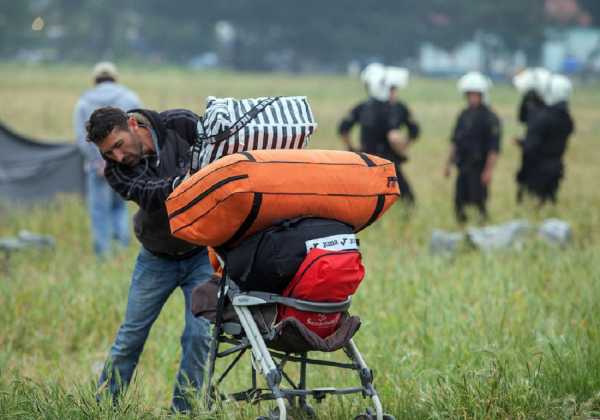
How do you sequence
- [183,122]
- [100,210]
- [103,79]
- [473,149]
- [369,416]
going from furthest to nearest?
1. [473,149]
2. [100,210]
3. [103,79]
4. [183,122]
5. [369,416]

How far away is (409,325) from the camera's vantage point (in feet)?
22.1

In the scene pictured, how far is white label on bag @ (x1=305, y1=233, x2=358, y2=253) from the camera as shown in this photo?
13.4ft

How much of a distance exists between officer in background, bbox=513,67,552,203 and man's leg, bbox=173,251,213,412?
8856 millimetres

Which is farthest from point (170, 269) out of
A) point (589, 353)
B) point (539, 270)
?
point (539, 270)

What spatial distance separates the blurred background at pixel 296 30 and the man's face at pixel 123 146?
238 feet

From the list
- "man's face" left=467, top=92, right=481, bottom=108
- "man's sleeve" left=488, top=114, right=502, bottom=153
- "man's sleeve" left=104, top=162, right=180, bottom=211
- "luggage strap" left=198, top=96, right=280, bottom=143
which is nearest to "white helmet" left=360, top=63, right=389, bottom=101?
"man's face" left=467, top=92, right=481, bottom=108

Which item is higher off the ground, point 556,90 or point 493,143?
point 556,90

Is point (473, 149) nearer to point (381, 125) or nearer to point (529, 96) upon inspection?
point (381, 125)

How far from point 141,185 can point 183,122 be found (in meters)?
0.49

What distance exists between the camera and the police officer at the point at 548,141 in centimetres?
1320

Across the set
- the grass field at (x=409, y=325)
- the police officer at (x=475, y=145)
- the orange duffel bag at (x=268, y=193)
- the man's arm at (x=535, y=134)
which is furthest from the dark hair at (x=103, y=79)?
the orange duffel bag at (x=268, y=193)

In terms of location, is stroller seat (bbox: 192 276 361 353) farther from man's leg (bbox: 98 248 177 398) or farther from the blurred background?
the blurred background

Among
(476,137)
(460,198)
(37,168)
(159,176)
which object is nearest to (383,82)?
(476,137)

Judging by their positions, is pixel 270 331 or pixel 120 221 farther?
pixel 120 221
